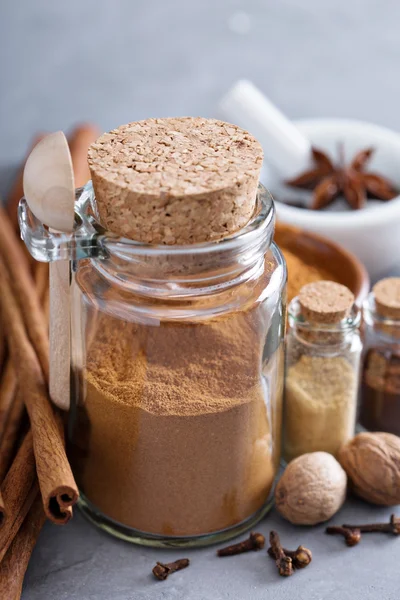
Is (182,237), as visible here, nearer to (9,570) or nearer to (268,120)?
(9,570)

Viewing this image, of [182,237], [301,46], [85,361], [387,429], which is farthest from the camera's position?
[301,46]

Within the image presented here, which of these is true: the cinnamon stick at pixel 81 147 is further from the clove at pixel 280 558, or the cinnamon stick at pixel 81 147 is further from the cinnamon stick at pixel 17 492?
the clove at pixel 280 558

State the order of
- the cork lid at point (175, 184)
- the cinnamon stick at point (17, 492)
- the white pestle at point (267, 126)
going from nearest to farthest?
the cork lid at point (175, 184) → the cinnamon stick at point (17, 492) → the white pestle at point (267, 126)

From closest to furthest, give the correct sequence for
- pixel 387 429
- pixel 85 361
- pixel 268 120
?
1. pixel 85 361
2. pixel 387 429
3. pixel 268 120

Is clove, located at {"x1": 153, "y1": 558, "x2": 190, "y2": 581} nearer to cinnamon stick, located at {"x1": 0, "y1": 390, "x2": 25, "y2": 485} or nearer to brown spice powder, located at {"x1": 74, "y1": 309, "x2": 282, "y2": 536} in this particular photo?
brown spice powder, located at {"x1": 74, "y1": 309, "x2": 282, "y2": 536}

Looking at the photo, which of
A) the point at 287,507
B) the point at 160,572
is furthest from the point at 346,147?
the point at 160,572

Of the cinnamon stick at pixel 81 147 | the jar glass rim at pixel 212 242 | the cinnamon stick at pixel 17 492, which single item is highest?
the jar glass rim at pixel 212 242

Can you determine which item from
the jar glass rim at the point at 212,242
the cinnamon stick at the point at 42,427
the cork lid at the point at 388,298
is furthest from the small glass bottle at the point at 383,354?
the cinnamon stick at the point at 42,427
